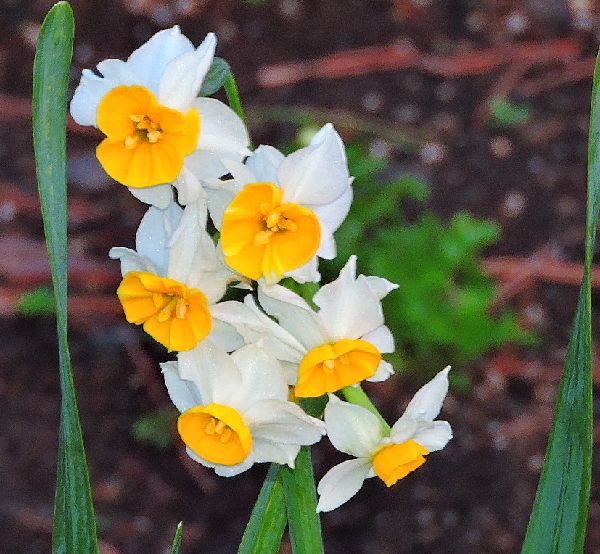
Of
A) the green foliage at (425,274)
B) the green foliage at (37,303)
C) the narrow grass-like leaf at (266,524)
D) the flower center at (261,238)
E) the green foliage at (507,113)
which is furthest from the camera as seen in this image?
the green foliage at (507,113)

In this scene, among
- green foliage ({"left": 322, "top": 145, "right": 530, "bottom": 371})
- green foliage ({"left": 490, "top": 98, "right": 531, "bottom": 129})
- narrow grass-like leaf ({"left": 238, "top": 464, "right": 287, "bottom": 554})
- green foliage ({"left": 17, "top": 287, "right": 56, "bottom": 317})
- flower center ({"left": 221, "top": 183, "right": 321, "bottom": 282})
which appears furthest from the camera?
green foliage ({"left": 490, "top": 98, "right": 531, "bottom": 129})

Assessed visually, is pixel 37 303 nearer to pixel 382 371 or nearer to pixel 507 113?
pixel 507 113

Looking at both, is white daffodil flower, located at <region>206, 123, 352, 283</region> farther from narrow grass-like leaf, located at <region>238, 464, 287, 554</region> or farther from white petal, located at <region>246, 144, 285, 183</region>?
narrow grass-like leaf, located at <region>238, 464, 287, 554</region>

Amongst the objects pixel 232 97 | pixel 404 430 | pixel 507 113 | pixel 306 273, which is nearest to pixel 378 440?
pixel 404 430

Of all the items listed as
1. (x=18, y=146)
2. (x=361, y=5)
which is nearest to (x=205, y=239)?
(x=18, y=146)

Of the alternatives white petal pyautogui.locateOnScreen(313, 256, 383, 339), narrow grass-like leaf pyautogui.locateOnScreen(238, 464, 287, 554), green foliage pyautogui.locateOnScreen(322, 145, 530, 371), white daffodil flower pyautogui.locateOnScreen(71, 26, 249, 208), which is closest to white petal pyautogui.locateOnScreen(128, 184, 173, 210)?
white daffodil flower pyautogui.locateOnScreen(71, 26, 249, 208)

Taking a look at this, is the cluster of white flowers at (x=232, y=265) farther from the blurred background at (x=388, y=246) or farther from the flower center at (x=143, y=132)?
the blurred background at (x=388, y=246)

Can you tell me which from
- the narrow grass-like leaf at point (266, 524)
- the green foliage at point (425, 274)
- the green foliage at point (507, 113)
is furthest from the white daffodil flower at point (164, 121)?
the green foliage at point (507, 113)

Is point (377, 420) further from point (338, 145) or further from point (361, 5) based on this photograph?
point (361, 5)
